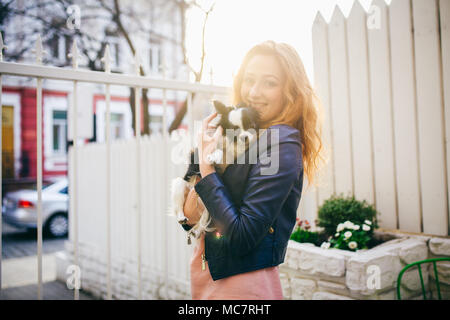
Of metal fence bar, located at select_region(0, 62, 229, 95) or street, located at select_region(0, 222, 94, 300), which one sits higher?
metal fence bar, located at select_region(0, 62, 229, 95)

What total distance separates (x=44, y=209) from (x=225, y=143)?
8547 mm

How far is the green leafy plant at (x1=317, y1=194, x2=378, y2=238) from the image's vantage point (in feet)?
9.35

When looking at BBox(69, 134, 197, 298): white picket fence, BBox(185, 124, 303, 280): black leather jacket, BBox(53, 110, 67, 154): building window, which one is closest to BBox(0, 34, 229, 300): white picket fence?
BBox(69, 134, 197, 298): white picket fence

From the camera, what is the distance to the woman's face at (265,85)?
58.6 inches

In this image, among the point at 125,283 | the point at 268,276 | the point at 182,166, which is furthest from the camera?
the point at 125,283

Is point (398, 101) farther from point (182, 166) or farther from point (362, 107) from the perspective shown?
point (182, 166)

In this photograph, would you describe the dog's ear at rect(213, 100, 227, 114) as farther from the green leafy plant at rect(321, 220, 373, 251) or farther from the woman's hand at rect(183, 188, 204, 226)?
the green leafy plant at rect(321, 220, 373, 251)

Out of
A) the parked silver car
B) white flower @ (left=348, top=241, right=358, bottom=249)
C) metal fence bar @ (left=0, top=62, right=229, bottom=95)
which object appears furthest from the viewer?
the parked silver car

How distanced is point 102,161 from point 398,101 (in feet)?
14.2

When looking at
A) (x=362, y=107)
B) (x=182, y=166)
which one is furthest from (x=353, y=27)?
(x=182, y=166)

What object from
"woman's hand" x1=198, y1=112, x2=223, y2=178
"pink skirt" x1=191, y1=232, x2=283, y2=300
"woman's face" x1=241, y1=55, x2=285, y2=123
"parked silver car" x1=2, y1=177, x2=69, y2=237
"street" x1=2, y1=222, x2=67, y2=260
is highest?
"woman's face" x1=241, y1=55, x2=285, y2=123

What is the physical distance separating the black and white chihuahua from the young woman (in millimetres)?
36

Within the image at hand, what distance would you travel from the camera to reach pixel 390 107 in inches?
114
